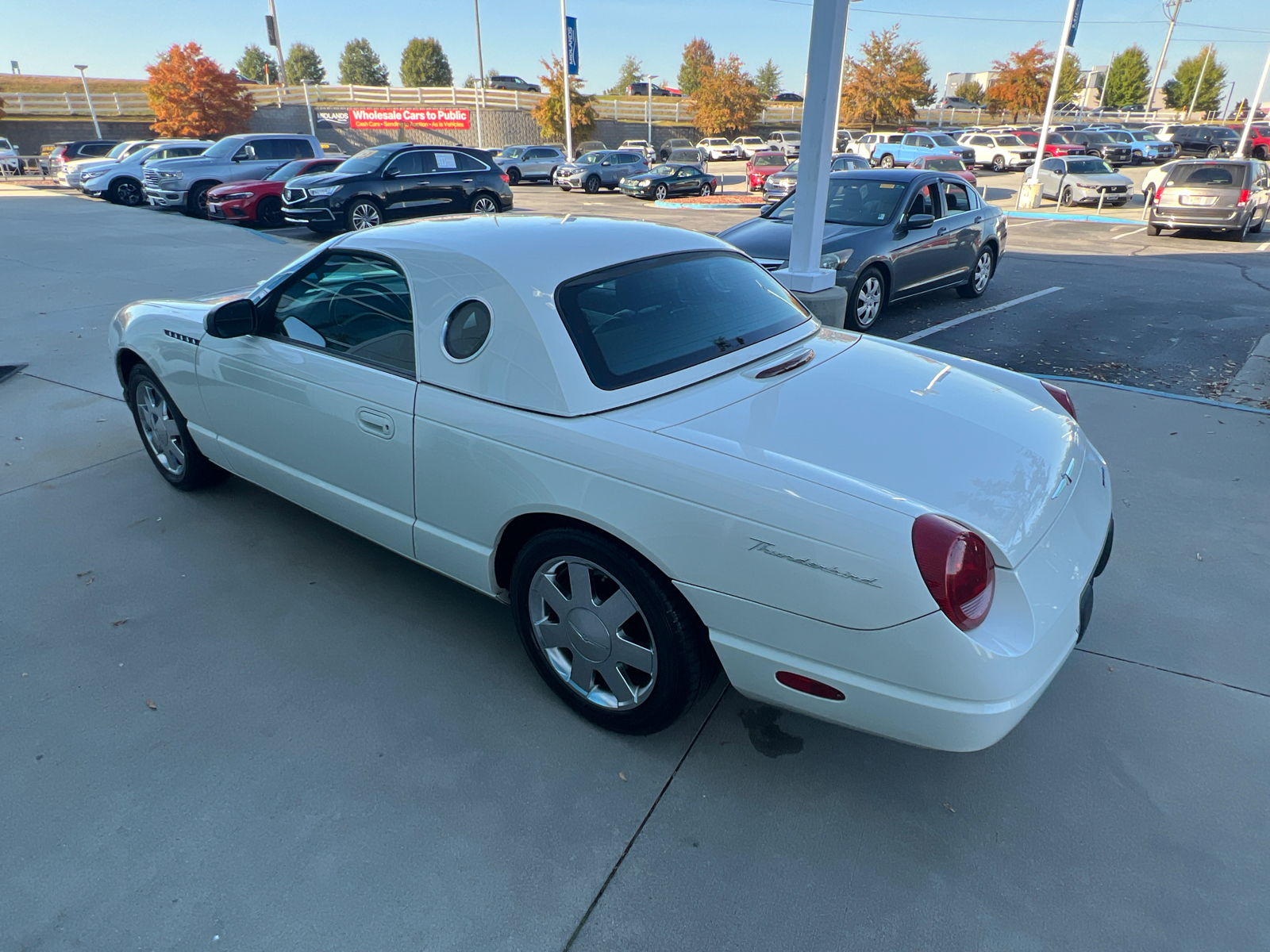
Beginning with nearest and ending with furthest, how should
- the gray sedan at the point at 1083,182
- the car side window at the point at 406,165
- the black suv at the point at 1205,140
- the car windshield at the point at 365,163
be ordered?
the car windshield at the point at 365,163 → the car side window at the point at 406,165 → the gray sedan at the point at 1083,182 → the black suv at the point at 1205,140

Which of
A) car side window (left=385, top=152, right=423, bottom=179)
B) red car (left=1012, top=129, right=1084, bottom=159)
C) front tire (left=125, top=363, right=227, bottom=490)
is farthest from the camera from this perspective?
red car (left=1012, top=129, right=1084, bottom=159)

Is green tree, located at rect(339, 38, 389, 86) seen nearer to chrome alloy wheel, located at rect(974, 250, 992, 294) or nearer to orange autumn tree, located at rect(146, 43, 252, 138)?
orange autumn tree, located at rect(146, 43, 252, 138)

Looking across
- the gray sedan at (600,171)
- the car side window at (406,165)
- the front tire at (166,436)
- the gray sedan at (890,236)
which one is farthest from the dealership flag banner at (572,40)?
the front tire at (166,436)

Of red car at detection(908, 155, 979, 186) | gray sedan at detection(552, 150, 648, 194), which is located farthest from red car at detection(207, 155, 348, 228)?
red car at detection(908, 155, 979, 186)

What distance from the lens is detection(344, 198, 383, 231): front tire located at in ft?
46.5

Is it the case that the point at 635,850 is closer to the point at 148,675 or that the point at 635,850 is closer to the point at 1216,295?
the point at 148,675

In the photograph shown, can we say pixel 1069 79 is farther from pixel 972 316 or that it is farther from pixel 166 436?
pixel 166 436

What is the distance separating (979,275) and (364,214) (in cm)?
1037

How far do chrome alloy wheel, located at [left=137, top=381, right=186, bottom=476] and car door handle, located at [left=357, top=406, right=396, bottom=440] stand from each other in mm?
1776

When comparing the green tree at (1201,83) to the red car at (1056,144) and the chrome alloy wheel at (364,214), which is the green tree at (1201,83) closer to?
the red car at (1056,144)

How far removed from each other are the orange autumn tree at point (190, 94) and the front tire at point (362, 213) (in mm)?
35122

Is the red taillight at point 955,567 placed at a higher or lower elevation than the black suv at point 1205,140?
higher

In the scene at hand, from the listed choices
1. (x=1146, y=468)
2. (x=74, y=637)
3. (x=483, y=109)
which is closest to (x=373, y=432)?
(x=74, y=637)

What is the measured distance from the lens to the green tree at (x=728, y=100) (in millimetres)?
A: 53156
